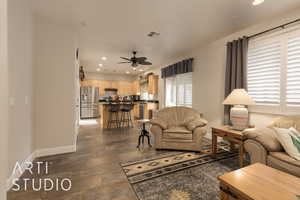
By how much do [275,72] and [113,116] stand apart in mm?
4839

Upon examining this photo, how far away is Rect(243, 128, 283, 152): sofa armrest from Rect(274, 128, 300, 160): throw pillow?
78 millimetres

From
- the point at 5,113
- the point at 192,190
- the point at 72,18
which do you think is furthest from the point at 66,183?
the point at 72,18

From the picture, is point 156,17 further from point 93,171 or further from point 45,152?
point 45,152

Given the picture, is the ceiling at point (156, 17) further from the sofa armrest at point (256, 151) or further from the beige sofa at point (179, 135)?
the sofa armrest at point (256, 151)

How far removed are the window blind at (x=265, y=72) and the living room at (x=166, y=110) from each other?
0.06ft

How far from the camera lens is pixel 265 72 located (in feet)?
9.02

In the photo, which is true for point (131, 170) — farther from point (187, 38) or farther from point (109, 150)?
point (187, 38)

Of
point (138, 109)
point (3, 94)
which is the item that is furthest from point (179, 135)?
point (138, 109)

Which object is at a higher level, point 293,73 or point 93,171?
point 293,73

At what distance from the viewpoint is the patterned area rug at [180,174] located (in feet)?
5.64

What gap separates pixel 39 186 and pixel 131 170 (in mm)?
1237

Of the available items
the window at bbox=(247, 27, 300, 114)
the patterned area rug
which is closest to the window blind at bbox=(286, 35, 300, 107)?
the window at bbox=(247, 27, 300, 114)

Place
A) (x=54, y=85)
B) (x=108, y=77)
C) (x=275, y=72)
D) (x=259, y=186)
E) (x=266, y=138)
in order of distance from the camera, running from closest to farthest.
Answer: (x=259, y=186)
(x=266, y=138)
(x=275, y=72)
(x=54, y=85)
(x=108, y=77)

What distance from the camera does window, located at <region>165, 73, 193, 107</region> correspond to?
492 cm
